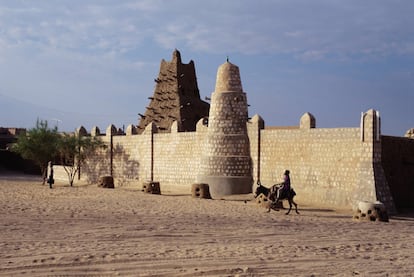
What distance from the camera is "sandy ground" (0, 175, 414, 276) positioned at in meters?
6.94

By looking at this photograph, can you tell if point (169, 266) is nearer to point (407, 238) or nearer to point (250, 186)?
point (407, 238)

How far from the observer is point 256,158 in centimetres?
2019

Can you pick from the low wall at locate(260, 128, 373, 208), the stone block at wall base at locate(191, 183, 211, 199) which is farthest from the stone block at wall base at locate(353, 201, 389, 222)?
the stone block at wall base at locate(191, 183, 211, 199)

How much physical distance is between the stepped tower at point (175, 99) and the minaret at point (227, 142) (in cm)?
1770

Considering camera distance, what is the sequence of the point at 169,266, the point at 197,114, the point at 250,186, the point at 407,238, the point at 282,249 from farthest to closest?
the point at 197,114 < the point at 250,186 < the point at 407,238 < the point at 282,249 < the point at 169,266

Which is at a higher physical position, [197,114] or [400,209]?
[197,114]

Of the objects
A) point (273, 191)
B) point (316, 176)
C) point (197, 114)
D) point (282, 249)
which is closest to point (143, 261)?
point (282, 249)

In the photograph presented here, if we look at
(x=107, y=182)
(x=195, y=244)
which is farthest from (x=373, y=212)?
(x=107, y=182)

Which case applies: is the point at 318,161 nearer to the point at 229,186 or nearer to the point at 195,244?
the point at 229,186

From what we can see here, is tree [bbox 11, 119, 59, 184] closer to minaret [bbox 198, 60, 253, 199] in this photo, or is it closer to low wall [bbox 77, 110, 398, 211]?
low wall [bbox 77, 110, 398, 211]

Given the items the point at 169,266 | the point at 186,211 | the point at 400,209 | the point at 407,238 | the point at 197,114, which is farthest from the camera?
the point at 197,114

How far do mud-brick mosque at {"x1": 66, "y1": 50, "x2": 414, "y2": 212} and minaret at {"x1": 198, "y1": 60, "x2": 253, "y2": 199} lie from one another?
45 mm

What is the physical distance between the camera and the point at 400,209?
55.5 ft

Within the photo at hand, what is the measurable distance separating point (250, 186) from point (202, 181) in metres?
2.31
